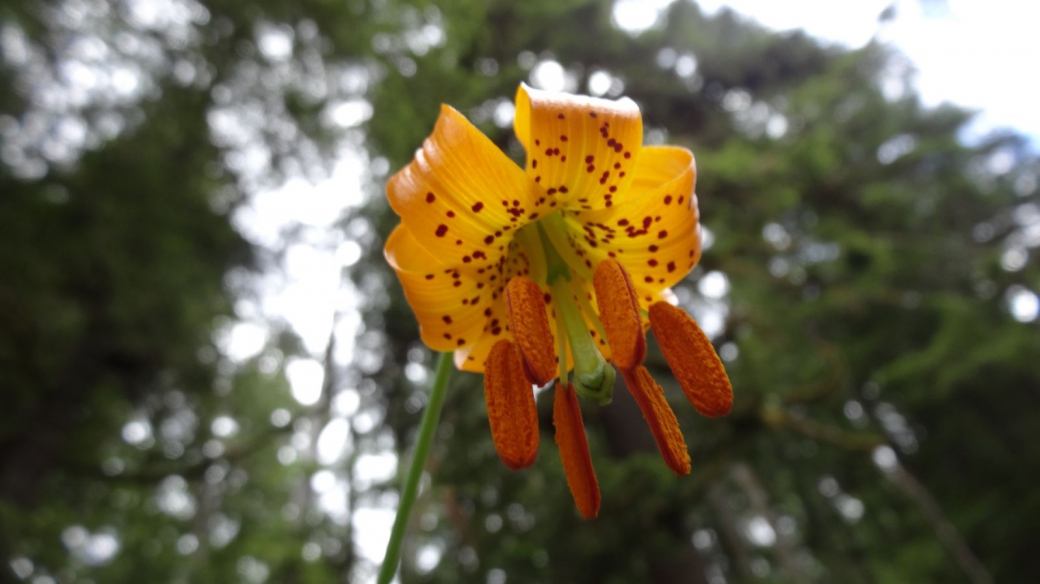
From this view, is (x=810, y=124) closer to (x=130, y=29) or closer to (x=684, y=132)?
(x=684, y=132)

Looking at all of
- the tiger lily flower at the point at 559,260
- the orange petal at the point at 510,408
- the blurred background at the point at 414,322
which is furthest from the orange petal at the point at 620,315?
the blurred background at the point at 414,322

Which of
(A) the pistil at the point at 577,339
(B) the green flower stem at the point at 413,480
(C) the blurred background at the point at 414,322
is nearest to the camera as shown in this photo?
(B) the green flower stem at the point at 413,480

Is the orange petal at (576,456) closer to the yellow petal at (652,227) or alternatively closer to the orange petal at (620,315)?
the orange petal at (620,315)

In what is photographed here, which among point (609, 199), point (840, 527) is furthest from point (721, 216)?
point (840, 527)

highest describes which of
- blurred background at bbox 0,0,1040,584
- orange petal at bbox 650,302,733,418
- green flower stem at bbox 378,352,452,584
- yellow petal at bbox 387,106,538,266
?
yellow petal at bbox 387,106,538,266

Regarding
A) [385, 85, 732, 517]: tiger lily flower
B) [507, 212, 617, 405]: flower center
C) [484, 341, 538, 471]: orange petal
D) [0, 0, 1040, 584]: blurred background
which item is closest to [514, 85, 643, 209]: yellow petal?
Answer: [385, 85, 732, 517]: tiger lily flower

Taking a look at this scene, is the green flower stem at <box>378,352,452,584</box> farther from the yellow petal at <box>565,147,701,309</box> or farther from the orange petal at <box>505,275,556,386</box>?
the yellow petal at <box>565,147,701,309</box>
